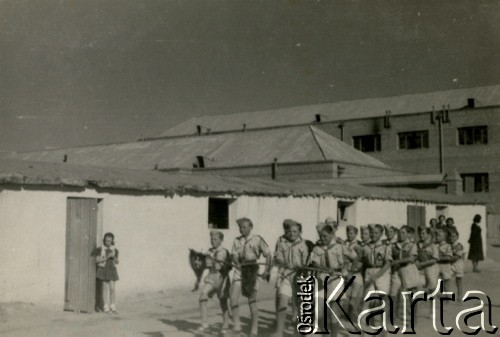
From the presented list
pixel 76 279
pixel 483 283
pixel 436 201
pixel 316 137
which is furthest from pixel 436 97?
pixel 76 279

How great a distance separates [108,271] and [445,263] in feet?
20.0

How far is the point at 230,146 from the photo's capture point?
37.3 metres

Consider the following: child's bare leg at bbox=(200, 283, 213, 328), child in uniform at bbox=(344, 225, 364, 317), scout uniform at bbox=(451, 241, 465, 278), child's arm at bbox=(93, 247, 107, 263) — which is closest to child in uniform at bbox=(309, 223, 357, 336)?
child in uniform at bbox=(344, 225, 364, 317)

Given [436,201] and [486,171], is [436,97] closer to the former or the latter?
[486,171]

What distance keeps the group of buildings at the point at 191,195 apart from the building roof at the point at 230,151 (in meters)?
0.09

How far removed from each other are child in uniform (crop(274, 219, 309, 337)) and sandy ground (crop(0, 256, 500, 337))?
2.52ft

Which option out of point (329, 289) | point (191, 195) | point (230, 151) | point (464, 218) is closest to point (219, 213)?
point (191, 195)

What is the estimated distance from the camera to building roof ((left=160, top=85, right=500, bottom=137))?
4631 cm

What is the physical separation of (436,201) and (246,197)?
425 inches

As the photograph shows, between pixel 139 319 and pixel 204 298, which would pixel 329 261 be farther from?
pixel 139 319

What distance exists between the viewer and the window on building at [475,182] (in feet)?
136

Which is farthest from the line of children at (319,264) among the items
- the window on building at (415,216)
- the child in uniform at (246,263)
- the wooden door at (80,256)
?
the window on building at (415,216)

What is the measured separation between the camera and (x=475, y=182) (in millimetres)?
42156

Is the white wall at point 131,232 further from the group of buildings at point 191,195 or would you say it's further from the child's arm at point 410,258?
the child's arm at point 410,258
